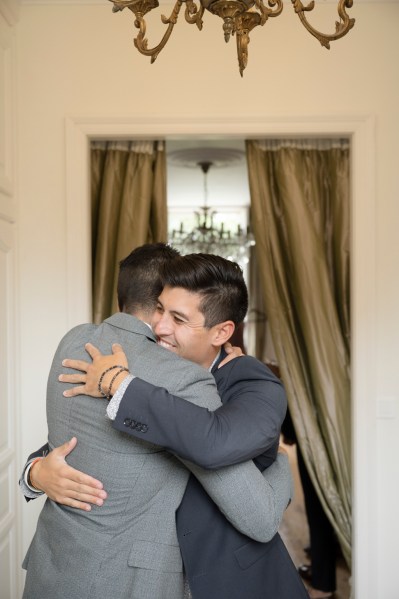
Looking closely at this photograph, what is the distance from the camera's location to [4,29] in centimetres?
277

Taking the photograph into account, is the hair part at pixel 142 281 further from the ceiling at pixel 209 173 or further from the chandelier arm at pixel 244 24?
the ceiling at pixel 209 173

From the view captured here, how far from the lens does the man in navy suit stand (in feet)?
4.22

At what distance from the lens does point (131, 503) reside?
141 cm

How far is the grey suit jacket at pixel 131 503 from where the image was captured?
1.39 meters

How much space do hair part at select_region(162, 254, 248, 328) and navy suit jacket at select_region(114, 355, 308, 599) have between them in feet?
0.44

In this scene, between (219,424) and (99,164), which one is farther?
(99,164)

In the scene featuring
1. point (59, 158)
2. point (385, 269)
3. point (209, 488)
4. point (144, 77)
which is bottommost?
point (209, 488)

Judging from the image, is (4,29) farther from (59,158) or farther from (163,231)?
(163,231)

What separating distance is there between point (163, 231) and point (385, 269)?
1.16 metres

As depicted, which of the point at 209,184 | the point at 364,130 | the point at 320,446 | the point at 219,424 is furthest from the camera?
the point at 209,184

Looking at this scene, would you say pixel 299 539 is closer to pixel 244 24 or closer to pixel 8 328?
pixel 8 328

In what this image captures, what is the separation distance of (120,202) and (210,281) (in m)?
1.90

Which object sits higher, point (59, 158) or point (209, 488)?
point (59, 158)

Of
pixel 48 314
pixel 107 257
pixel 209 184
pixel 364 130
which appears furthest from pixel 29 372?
pixel 209 184
